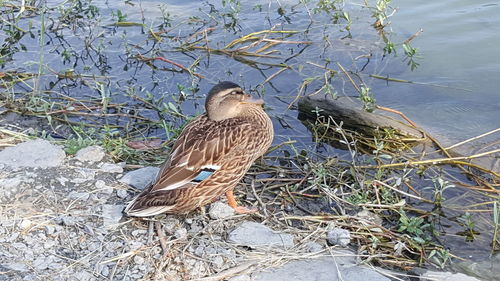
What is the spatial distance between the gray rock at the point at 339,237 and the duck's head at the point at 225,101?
106cm

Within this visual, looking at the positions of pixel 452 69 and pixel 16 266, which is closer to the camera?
pixel 16 266

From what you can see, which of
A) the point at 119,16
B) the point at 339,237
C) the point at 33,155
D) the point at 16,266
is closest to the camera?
the point at 16,266

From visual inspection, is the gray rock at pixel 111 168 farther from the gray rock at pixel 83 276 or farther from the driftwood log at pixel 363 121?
the driftwood log at pixel 363 121

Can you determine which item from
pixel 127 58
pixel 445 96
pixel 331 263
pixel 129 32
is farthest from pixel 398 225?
pixel 129 32

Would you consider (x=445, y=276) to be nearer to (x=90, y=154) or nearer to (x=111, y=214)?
(x=111, y=214)

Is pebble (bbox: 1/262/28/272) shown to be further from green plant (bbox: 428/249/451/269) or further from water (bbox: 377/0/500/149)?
water (bbox: 377/0/500/149)

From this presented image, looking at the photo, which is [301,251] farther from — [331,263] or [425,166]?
[425,166]

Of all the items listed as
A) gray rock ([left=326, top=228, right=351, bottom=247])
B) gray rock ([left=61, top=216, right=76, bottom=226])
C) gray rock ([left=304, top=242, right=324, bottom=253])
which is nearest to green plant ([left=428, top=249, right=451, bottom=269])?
gray rock ([left=326, top=228, right=351, bottom=247])

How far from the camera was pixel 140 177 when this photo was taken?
14.9 feet

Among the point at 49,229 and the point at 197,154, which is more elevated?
the point at 197,154

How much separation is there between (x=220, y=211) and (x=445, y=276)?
1.44 m

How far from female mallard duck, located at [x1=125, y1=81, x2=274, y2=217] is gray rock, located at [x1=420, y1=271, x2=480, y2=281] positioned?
1.20m

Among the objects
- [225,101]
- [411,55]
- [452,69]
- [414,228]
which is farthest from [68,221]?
[452,69]

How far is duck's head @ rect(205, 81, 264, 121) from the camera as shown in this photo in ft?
14.4
